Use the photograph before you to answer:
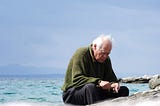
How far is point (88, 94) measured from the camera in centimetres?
456

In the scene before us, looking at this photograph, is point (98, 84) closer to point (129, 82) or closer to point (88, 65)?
point (88, 65)

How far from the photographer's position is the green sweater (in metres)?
4.68

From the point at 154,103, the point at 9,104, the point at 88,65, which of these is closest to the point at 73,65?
the point at 88,65

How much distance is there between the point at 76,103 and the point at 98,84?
344 mm

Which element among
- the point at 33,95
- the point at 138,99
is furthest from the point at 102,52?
the point at 33,95

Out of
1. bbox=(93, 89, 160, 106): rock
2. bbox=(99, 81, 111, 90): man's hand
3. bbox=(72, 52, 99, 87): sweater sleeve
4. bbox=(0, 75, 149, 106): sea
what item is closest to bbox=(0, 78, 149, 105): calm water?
bbox=(0, 75, 149, 106): sea

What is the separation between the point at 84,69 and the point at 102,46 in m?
0.30

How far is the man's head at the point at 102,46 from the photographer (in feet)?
15.3

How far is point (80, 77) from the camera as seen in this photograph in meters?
4.65

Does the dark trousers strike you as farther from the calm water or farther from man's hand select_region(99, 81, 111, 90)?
the calm water

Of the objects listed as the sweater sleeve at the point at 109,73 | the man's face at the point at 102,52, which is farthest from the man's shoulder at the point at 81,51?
the sweater sleeve at the point at 109,73

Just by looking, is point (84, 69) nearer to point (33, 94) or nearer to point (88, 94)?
point (88, 94)

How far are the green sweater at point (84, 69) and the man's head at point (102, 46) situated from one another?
83mm

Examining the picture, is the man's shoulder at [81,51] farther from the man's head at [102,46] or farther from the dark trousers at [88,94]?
the dark trousers at [88,94]
